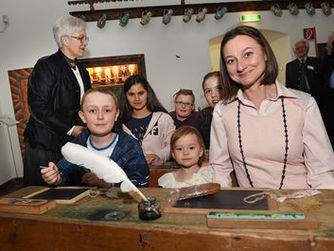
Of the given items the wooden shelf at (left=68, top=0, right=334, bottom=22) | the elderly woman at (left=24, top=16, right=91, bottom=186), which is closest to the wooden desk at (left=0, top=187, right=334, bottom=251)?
the elderly woman at (left=24, top=16, right=91, bottom=186)

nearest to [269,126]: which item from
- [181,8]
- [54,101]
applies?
[54,101]

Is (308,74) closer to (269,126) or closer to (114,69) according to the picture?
(114,69)

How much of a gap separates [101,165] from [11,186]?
6.17 meters

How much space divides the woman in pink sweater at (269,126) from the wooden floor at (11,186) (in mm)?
5876

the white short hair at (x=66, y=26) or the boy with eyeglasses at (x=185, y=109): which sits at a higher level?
the white short hair at (x=66, y=26)

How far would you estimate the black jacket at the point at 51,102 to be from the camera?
286cm

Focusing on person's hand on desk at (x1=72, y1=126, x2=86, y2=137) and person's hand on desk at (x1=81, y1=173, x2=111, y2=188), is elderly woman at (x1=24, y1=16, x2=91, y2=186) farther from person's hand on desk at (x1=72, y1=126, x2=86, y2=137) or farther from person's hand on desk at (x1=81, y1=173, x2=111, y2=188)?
person's hand on desk at (x1=81, y1=173, x2=111, y2=188)

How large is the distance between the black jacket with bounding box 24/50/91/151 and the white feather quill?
1582 millimetres

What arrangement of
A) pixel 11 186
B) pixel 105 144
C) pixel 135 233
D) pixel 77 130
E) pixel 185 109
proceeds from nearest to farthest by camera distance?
pixel 135 233, pixel 105 144, pixel 77 130, pixel 185 109, pixel 11 186

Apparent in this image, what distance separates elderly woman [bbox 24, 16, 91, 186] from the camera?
2.86 metres

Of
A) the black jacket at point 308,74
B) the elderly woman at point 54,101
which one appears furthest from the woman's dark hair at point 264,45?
the black jacket at point 308,74

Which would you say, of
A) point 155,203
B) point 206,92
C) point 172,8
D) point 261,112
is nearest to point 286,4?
point 172,8

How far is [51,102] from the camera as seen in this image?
292 cm

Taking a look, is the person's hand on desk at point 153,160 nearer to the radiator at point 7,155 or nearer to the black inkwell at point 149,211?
the black inkwell at point 149,211
